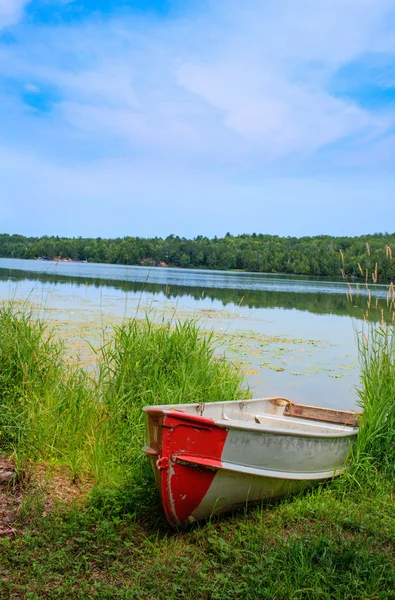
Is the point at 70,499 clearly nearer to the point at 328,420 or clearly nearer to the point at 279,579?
the point at 279,579

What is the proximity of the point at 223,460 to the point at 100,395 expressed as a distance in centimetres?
204

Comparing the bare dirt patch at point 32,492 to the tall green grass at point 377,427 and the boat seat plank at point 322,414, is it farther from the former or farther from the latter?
the boat seat plank at point 322,414

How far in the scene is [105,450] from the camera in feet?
16.7

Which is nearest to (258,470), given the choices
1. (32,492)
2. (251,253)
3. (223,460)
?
(223,460)

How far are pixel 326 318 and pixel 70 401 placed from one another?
17.2 metres

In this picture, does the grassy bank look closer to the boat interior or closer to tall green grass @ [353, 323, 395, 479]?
tall green grass @ [353, 323, 395, 479]

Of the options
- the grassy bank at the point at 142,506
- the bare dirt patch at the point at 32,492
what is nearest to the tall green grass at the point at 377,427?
the grassy bank at the point at 142,506

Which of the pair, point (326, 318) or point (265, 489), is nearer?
point (265, 489)

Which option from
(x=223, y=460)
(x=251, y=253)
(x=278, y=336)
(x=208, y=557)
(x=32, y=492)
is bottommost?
(x=208, y=557)

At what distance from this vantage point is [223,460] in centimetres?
409

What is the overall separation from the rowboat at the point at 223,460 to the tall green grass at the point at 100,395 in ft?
2.29

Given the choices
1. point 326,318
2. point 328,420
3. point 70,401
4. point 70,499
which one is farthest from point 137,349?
point 326,318

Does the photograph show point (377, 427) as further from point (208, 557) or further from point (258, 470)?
point (208, 557)

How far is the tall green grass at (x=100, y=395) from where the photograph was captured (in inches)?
193
